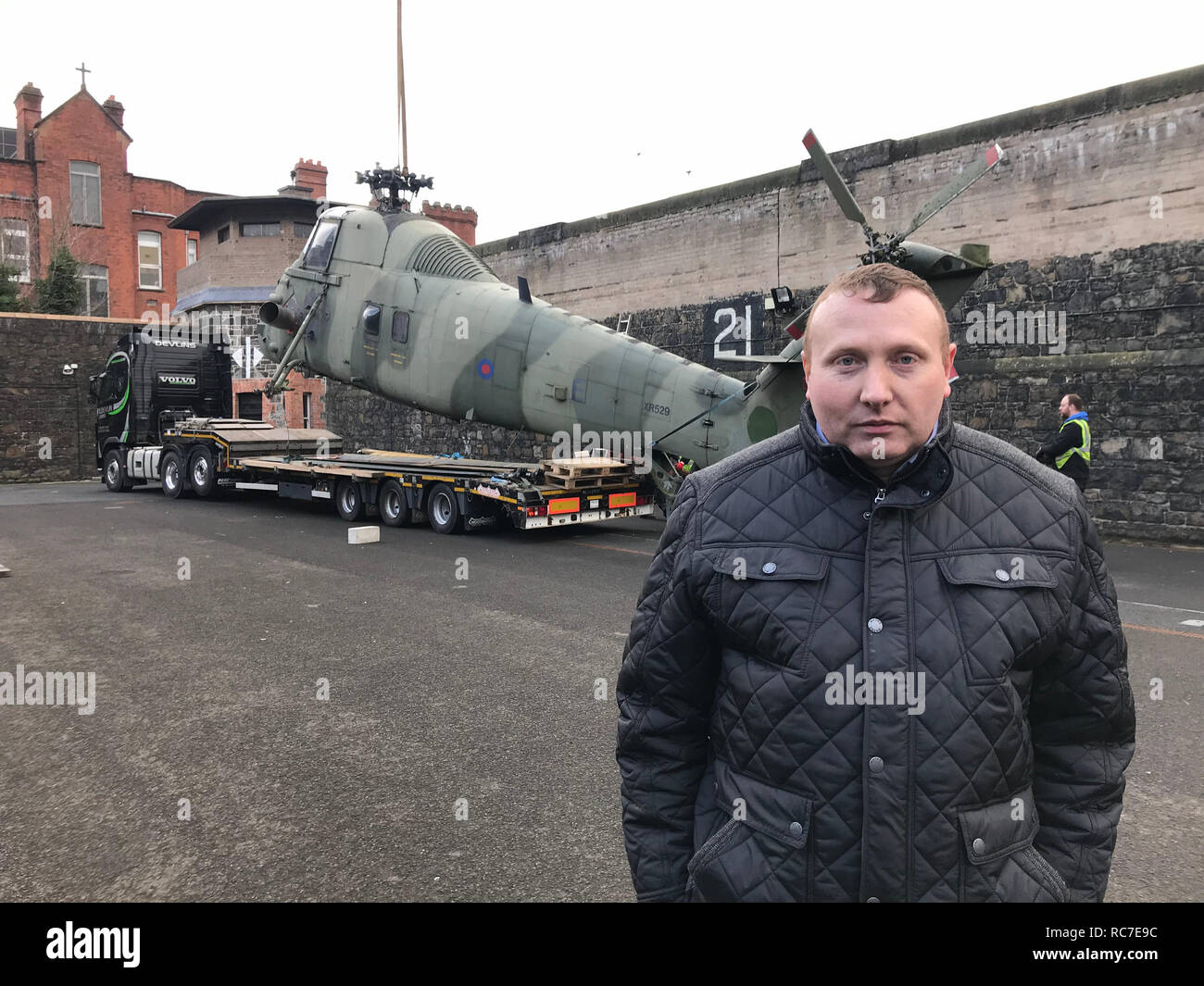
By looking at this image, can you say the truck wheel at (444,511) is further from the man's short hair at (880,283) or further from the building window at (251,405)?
the building window at (251,405)

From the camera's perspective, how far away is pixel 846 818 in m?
1.64

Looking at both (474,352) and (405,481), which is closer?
(474,352)

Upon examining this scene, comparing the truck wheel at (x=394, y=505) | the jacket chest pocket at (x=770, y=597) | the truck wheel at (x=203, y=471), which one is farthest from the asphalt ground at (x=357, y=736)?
the truck wheel at (x=203, y=471)

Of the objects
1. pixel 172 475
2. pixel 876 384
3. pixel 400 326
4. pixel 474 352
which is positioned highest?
pixel 400 326

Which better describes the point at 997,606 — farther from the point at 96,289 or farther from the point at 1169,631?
the point at 96,289

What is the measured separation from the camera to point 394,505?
1380cm

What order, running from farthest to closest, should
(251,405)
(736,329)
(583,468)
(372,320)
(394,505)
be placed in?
(251,405) → (736,329) → (394,505) → (372,320) → (583,468)

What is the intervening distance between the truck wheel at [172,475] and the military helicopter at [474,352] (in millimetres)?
5601

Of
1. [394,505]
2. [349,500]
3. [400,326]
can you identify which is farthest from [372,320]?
[349,500]

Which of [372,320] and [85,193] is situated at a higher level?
[85,193]

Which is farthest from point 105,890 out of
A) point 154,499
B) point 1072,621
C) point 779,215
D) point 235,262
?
point 235,262

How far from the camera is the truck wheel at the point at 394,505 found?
13594mm

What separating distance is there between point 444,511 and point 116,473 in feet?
40.9
